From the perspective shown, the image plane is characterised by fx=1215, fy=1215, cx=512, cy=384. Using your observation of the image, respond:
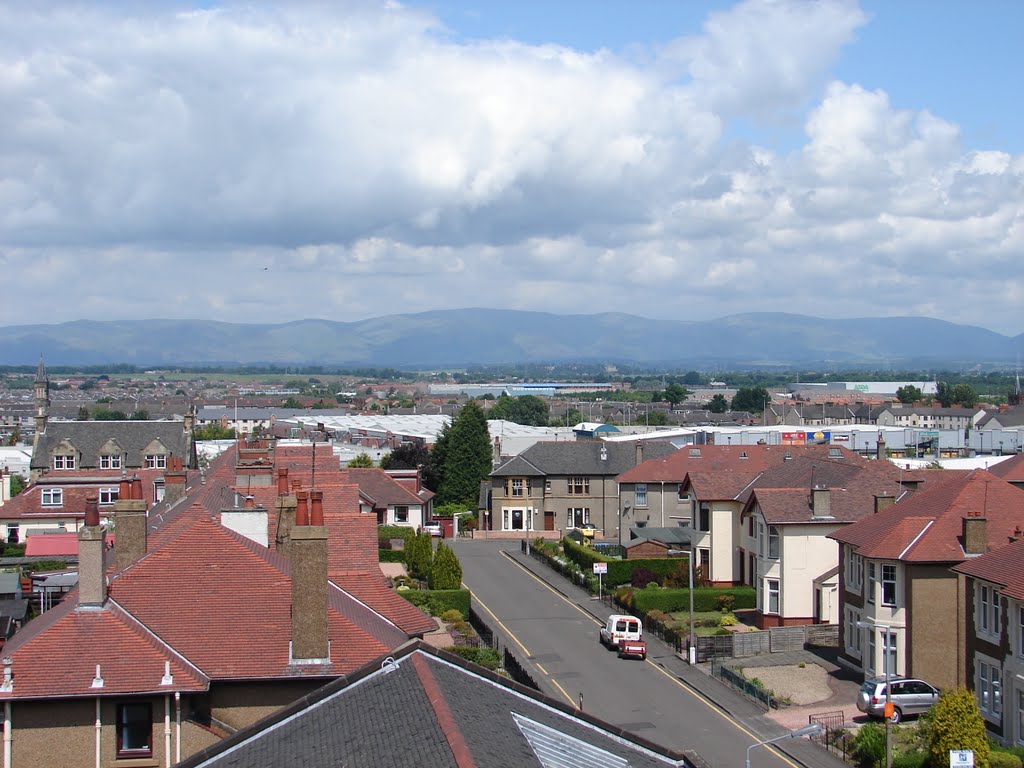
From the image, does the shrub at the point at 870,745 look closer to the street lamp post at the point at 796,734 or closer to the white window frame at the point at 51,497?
the street lamp post at the point at 796,734

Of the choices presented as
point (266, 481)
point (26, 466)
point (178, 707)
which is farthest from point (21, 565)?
point (26, 466)

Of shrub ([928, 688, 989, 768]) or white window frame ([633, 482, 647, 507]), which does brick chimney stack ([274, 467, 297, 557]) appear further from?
white window frame ([633, 482, 647, 507])

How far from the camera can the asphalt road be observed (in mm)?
35375

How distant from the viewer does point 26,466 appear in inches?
4579

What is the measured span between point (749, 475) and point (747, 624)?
11.1m

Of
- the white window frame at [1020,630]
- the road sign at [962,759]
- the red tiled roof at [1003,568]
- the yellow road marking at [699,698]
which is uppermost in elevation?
the red tiled roof at [1003,568]

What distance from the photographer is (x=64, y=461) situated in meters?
91.9

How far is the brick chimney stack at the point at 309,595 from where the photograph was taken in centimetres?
2305

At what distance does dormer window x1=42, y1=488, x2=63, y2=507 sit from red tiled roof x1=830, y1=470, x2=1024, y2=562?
53.0m

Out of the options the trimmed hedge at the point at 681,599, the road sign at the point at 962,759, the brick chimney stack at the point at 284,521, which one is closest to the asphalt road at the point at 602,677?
the trimmed hedge at the point at 681,599

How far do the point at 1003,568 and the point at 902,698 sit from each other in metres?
4.92

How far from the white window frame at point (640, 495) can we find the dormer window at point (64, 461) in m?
43.3

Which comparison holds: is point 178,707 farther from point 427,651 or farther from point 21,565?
point 21,565

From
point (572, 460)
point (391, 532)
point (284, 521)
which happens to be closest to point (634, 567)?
point (391, 532)
